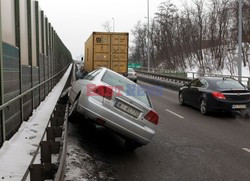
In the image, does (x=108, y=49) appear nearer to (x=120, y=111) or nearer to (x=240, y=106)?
(x=240, y=106)

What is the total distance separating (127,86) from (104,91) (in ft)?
2.91

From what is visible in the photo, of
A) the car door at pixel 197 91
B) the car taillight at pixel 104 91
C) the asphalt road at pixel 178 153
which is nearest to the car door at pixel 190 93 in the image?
the car door at pixel 197 91

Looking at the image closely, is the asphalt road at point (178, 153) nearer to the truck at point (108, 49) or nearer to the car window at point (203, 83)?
the car window at point (203, 83)

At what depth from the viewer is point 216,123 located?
10.8m

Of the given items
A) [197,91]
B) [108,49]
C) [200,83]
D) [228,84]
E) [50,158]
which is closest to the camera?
[50,158]

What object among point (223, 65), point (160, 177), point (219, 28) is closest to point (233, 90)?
point (160, 177)

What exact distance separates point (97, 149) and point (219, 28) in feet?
136

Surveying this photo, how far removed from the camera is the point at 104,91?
6426 mm

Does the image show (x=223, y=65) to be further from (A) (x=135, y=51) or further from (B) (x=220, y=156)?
(A) (x=135, y=51)

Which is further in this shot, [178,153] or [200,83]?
[200,83]

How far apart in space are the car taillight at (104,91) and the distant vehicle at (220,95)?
265 inches

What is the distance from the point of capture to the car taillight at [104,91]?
251 inches

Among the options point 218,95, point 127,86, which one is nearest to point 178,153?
point 127,86

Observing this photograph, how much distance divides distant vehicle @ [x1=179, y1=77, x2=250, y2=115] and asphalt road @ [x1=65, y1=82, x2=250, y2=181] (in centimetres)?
157
